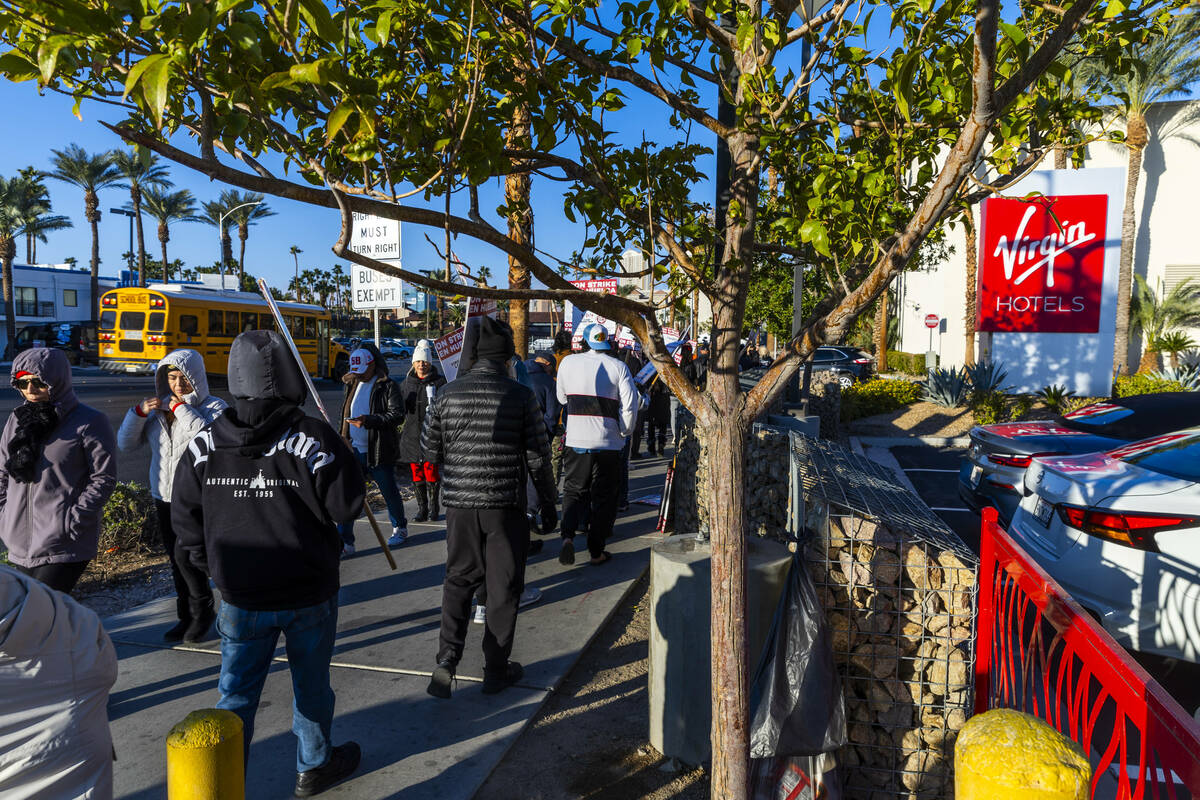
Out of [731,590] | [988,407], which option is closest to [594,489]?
[731,590]

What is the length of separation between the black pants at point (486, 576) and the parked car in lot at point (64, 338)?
3771cm

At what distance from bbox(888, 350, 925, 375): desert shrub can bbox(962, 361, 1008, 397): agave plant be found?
17414 millimetres

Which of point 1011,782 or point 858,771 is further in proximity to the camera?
point 858,771

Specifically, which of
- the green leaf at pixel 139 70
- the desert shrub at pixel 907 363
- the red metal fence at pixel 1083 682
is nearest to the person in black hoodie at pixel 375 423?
the red metal fence at pixel 1083 682

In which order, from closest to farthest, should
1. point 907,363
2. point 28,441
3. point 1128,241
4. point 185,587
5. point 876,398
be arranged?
point 28,441
point 185,587
point 876,398
point 1128,241
point 907,363

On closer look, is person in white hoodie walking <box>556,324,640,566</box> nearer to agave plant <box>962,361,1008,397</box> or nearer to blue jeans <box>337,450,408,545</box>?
blue jeans <box>337,450,408,545</box>

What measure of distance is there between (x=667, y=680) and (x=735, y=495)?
3.96ft

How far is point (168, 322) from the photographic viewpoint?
24.9 meters

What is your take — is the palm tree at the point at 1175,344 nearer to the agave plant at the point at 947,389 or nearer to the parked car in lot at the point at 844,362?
the parked car in lot at the point at 844,362

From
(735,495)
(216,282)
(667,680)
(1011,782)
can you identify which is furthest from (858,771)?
(216,282)

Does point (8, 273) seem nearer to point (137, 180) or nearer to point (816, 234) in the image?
point (137, 180)

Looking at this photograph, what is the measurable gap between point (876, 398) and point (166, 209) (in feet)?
159

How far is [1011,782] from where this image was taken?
1.27m

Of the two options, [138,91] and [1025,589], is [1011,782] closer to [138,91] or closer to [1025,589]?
[1025,589]
